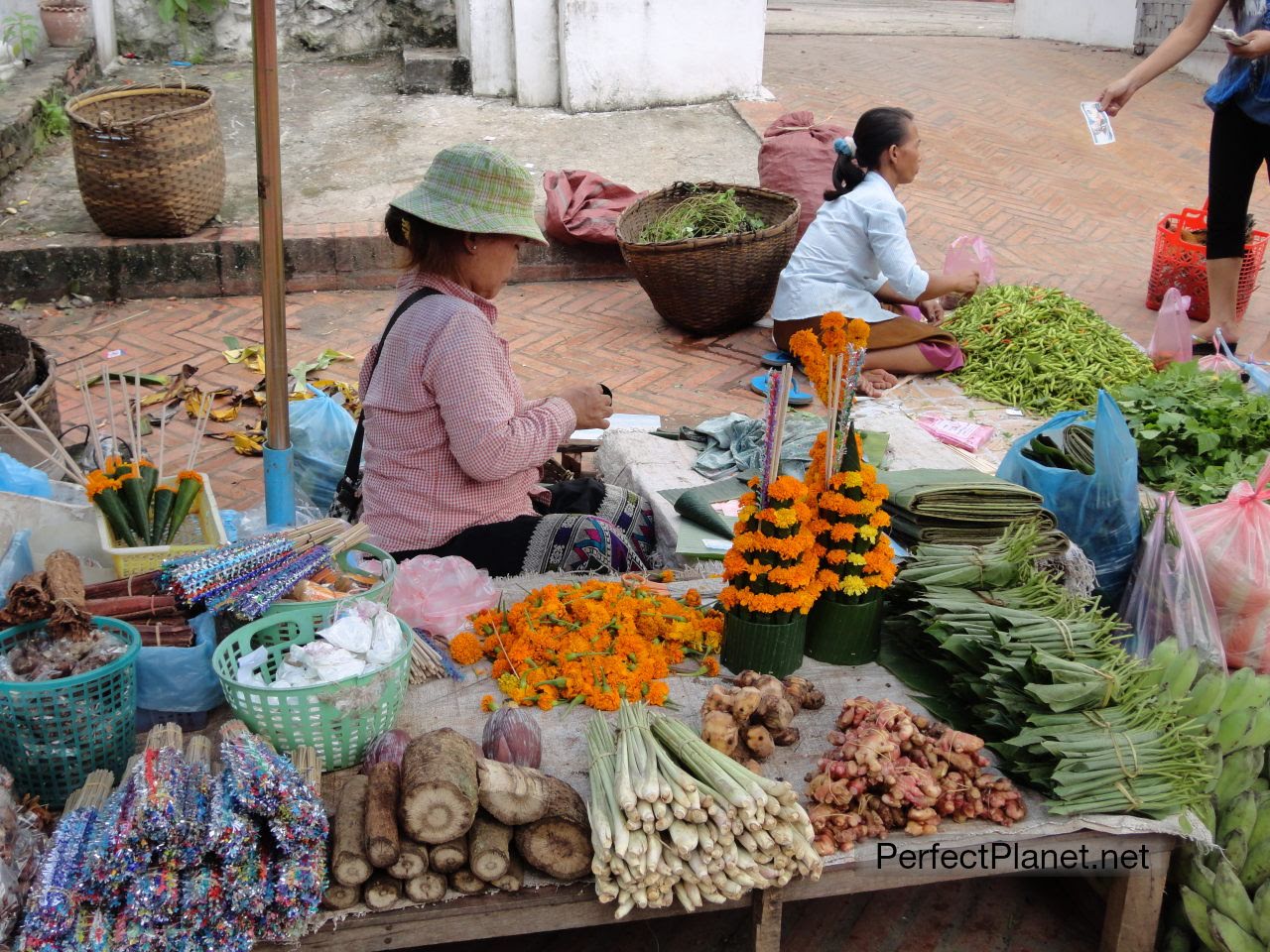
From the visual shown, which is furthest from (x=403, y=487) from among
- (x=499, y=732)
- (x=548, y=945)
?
(x=548, y=945)

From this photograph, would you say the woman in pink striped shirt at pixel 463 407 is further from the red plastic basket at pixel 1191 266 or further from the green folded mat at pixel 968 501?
the red plastic basket at pixel 1191 266

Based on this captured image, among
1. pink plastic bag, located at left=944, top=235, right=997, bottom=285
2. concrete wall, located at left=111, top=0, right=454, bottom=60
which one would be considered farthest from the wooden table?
concrete wall, located at left=111, top=0, right=454, bottom=60

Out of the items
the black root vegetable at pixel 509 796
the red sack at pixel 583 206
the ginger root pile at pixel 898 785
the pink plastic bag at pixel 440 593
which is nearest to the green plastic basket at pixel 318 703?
the black root vegetable at pixel 509 796

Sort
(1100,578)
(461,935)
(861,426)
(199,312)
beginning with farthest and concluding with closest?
1. (199,312)
2. (861,426)
3. (1100,578)
4. (461,935)

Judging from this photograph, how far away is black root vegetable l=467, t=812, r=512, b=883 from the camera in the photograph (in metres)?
2.21

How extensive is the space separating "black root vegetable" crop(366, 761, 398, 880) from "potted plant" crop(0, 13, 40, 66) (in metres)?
7.48

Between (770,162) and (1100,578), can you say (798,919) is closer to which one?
(1100,578)

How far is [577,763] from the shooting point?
2568 mm

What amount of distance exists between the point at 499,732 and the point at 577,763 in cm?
19

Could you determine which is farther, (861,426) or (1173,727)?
(861,426)

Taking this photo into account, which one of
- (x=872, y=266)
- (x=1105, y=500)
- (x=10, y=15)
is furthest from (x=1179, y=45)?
(x=10, y=15)

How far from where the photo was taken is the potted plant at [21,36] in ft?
26.0

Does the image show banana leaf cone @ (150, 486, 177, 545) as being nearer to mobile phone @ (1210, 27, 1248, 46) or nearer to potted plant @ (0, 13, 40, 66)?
mobile phone @ (1210, 27, 1248, 46)

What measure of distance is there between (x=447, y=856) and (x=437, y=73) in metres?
7.67
